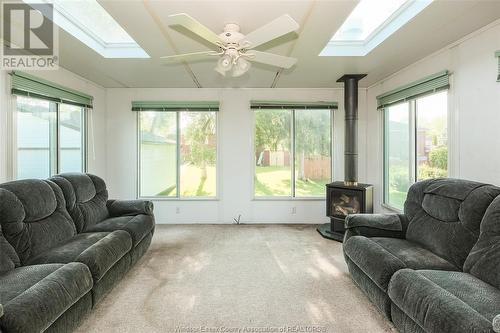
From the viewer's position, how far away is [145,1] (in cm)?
214

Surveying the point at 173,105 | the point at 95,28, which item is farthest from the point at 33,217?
the point at 173,105

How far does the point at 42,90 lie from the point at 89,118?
1.19 m

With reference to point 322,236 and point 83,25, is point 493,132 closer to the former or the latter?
point 322,236

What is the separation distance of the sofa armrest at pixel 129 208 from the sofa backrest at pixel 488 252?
Answer: 3.35 metres

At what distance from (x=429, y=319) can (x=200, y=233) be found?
11.2 feet

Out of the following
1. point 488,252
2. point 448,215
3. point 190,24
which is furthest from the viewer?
point 448,215

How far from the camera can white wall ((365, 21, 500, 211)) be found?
259 centimetres

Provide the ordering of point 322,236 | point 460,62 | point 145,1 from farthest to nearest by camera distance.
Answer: point 322,236 < point 460,62 < point 145,1

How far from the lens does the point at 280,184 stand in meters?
5.14

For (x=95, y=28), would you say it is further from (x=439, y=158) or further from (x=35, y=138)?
(x=439, y=158)

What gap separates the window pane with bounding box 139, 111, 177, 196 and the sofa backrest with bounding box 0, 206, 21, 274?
291cm

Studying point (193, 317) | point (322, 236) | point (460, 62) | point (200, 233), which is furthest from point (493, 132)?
point (200, 233)

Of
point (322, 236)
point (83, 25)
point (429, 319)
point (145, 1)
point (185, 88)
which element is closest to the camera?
point (429, 319)

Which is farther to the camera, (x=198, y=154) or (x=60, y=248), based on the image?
(x=198, y=154)
